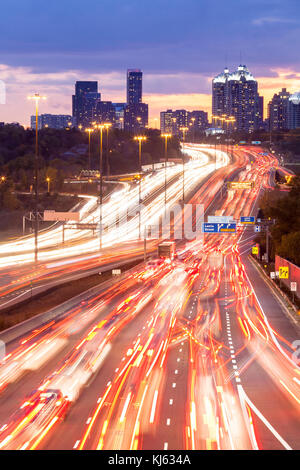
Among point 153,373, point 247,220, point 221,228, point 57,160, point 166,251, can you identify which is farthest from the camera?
point 57,160

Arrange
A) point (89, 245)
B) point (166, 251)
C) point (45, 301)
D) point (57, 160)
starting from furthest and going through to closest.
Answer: point (57, 160), point (89, 245), point (166, 251), point (45, 301)

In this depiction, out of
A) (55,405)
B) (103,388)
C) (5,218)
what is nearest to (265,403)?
(103,388)

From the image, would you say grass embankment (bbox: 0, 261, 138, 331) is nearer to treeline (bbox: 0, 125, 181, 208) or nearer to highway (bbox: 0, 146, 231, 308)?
highway (bbox: 0, 146, 231, 308)

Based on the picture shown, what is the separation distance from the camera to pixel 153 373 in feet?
77.9

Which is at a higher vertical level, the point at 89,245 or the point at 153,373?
the point at 89,245

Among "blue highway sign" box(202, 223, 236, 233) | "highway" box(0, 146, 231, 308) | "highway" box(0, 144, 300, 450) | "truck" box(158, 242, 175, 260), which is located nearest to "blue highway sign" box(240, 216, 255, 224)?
"blue highway sign" box(202, 223, 236, 233)

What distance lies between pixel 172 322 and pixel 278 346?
6.74 meters

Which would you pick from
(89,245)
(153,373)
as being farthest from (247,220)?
(153,373)

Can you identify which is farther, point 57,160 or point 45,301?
point 57,160

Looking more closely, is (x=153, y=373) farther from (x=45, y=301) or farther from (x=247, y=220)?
(x=247, y=220)

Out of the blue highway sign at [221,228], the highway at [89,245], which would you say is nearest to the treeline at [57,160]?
the highway at [89,245]

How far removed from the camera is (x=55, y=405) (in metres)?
18.8

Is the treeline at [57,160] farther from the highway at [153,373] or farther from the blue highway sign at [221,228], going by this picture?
the highway at [153,373]

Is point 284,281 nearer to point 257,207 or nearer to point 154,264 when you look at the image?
point 154,264
